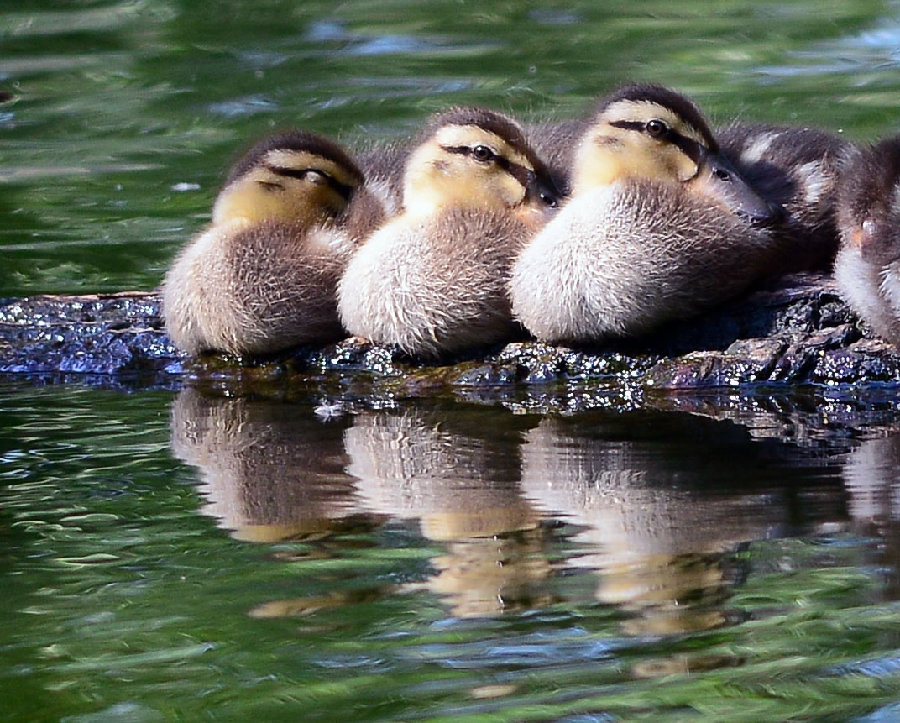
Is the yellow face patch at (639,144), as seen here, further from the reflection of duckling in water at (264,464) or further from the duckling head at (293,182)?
the reflection of duckling in water at (264,464)

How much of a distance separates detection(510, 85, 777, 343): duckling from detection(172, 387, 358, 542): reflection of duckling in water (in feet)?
2.77

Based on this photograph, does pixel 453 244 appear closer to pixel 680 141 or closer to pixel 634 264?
pixel 634 264

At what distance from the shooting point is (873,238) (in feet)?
17.7

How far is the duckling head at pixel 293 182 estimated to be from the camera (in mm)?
6359

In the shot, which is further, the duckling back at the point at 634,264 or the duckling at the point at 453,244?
the duckling at the point at 453,244

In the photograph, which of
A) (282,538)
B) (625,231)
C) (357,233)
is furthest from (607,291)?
(282,538)

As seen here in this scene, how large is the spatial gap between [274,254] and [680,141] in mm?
1477

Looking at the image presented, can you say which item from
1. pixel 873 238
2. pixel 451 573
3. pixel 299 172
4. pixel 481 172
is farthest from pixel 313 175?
pixel 451 573

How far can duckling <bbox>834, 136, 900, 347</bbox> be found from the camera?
17.5ft

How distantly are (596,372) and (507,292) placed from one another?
40cm

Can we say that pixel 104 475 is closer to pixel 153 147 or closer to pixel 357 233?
pixel 357 233

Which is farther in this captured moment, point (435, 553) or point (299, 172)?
point (299, 172)

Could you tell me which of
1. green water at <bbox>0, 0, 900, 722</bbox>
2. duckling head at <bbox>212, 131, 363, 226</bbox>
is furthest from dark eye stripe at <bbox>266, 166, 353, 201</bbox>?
green water at <bbox>0, 0, 900, 722</bbox>

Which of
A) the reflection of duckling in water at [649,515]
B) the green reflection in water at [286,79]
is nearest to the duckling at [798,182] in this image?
the reflection of duckling in water at [649,515]
